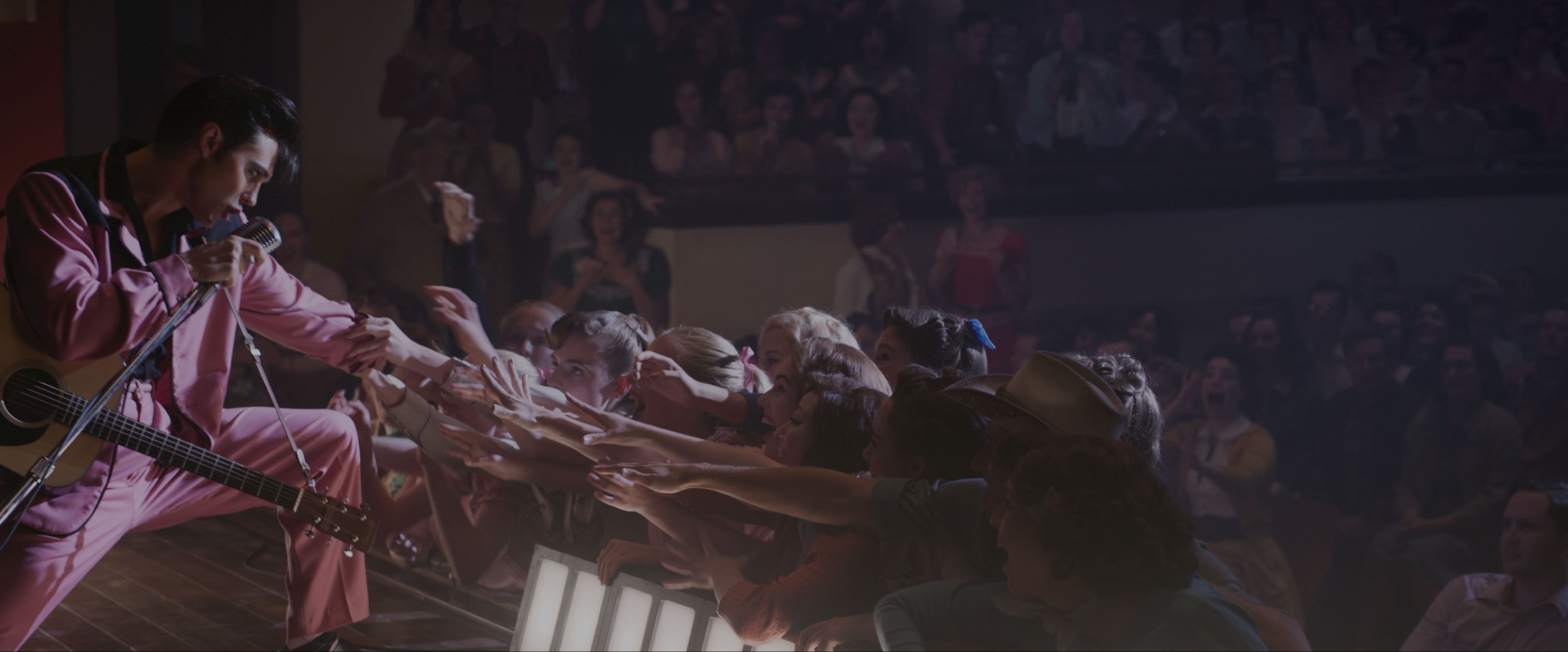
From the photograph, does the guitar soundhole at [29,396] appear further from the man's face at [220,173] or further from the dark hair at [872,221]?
the dark hair at [872,221]

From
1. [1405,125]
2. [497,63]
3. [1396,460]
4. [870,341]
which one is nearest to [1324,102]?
[1405,125]

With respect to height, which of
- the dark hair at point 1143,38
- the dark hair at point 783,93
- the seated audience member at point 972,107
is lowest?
the dark hair at point 783,93

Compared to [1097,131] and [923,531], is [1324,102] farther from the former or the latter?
[923,531]

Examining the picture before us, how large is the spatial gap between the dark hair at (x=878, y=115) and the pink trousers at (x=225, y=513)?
6046 mm

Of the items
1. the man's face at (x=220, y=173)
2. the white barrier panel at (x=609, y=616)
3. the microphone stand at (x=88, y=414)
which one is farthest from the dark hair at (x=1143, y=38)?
the microphone stand at (x=88, y=414)

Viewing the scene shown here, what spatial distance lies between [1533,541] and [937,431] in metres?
3.32

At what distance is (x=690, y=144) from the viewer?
8617 mm

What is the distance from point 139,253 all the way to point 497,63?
255 inches

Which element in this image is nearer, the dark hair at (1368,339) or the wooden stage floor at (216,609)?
the wooden stage floor at (216,609)

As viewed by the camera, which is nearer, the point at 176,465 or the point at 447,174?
the point at 176,465

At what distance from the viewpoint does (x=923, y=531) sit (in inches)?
85.0

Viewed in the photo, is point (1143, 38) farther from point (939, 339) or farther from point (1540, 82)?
point (939, 339)

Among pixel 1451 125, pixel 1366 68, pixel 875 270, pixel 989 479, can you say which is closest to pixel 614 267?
pixel 875 270

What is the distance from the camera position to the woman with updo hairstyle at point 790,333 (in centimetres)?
346
